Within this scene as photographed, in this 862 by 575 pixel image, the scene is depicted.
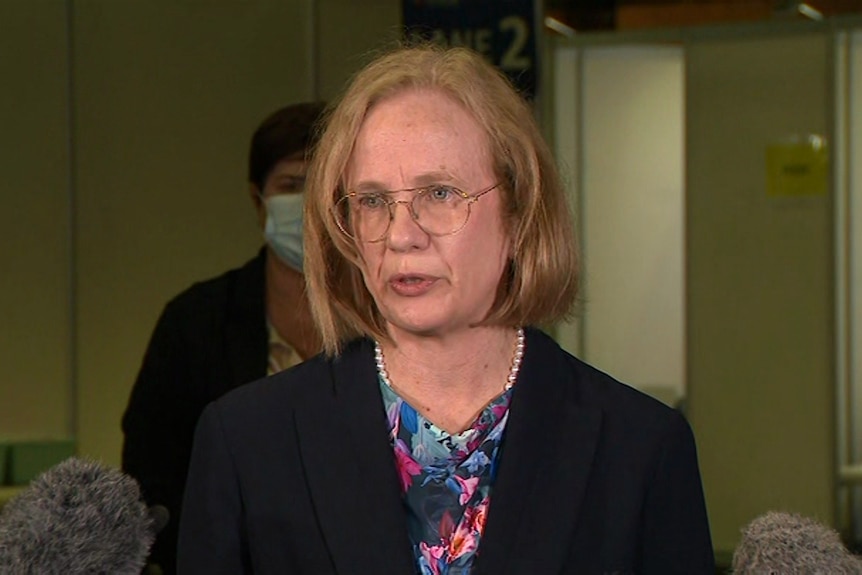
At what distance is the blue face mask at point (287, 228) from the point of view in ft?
8.85

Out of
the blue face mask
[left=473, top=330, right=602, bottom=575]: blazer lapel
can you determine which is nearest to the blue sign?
the blue face mask

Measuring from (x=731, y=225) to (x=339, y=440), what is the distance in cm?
257

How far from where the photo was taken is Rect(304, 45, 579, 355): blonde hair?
70.7 inches

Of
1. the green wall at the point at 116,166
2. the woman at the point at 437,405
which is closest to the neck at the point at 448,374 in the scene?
the woman at the point at 437,405

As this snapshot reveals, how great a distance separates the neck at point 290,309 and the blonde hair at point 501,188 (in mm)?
778

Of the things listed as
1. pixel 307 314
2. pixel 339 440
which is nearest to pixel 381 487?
pixel 339 440

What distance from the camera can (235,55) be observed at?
3.12m

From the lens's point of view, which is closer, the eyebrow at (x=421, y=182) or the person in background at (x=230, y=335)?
the eyebrow at (x=421, y=182)

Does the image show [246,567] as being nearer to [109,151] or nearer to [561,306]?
[561,306]

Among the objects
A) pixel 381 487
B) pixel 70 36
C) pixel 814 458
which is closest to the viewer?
pixel 381 487

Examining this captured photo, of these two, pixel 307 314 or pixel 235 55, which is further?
pixel 235 55

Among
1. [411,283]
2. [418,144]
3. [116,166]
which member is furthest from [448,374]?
[116,166]

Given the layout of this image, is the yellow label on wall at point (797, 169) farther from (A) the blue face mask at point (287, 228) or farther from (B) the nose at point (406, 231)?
(B) the nose at point (406, 231)

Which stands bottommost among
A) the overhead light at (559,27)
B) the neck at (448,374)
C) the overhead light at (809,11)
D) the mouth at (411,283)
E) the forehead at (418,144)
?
the neck at (448,374)
